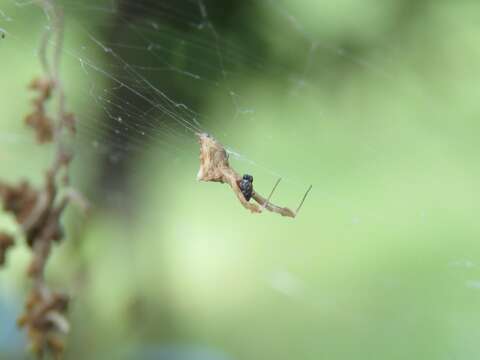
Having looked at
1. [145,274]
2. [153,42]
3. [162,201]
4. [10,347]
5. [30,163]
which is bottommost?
[10,347]

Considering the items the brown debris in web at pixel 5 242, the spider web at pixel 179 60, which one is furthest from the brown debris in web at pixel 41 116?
the spider web at pixel 179 60

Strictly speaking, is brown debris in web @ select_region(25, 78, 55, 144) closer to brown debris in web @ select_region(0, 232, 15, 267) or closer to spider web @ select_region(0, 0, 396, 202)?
brown debris in web @ select_region(0, 232, 15, 267)

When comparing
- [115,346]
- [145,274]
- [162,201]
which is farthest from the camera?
[162,201]

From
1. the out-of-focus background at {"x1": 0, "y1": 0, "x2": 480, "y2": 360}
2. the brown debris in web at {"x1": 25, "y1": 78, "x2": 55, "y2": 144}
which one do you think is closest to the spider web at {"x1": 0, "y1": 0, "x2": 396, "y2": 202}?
the out-of-focus background at {"x1": 0, "y1": 0, "x2": 480, "y2": 360}

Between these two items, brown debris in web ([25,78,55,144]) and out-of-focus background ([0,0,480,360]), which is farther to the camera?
out-of-focus background ([0,0,480,360])

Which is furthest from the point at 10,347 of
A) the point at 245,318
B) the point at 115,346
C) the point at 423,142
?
the point at 423,142

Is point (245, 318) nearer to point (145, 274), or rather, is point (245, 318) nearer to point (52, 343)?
point (145, 274)

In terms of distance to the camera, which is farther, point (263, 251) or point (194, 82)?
point (263, 251)

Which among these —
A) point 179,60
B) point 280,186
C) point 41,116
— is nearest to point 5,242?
point 41,116
